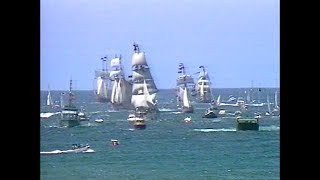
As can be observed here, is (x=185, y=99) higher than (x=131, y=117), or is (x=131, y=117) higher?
(x=185, y=99)

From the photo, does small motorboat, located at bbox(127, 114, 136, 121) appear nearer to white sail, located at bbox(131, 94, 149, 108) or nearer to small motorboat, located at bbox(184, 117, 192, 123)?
white sail, located at bbox(131, 94, 149, 108)

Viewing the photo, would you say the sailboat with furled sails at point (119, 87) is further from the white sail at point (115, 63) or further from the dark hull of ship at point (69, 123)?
the dark hull of ship at point (69, 123)

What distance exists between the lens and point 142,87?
8047mm

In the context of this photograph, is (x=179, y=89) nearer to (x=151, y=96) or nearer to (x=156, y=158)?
(x=151, y=96)

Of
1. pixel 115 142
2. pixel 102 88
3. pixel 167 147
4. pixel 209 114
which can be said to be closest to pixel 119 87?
pixel 102 88

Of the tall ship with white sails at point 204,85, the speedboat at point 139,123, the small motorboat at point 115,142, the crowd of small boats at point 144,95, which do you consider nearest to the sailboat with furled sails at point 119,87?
the crowd of small boats at point 144,95

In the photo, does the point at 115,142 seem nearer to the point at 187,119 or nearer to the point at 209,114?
the point at 187,119

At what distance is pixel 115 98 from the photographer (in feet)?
25.7

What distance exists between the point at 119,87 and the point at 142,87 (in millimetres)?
324

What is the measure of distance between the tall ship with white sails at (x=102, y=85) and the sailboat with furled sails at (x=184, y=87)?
3.02ft

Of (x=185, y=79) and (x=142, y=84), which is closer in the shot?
(x=185, y=79)

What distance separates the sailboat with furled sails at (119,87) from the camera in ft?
25.8
